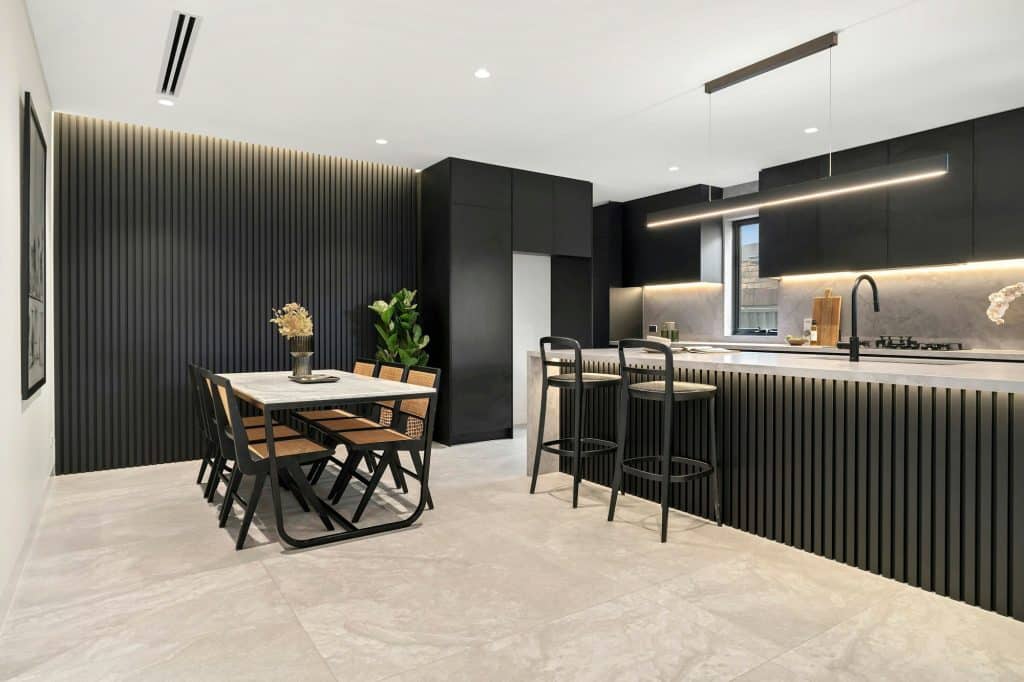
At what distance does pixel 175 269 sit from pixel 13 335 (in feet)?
8.35

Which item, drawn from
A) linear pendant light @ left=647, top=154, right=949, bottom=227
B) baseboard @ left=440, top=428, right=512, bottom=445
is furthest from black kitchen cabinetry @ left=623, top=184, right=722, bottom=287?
baseboard @ left=440, top=428, right=512, bottom=445

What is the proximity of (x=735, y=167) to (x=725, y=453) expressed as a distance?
13.0ft

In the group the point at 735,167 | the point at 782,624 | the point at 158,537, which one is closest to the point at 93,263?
the point at 158,537

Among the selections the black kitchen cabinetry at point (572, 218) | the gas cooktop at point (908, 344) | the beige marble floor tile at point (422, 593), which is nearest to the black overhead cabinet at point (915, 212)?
the gas cooktop at point (908, 344)

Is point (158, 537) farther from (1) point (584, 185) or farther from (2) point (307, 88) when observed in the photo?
(1) point (584, 185)

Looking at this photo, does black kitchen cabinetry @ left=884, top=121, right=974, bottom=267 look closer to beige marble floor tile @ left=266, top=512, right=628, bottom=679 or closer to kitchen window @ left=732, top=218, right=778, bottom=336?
kitchen window @ left=732, top=218, right=778, bottom=336

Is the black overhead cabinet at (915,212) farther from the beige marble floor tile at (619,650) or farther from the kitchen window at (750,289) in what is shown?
the beige marble floor tile at (619,650)

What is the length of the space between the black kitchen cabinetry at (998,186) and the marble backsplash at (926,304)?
265 millimetres

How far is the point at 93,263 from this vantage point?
4.92m

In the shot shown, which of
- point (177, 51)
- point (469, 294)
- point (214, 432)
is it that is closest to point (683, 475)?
point (214, 432)

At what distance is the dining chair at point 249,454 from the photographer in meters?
3.15

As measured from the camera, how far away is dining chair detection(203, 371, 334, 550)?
3146 millimetres

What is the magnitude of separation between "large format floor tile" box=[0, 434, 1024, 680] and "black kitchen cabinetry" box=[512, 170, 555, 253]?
3.54 m

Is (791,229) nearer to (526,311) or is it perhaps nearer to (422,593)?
(526,311)
